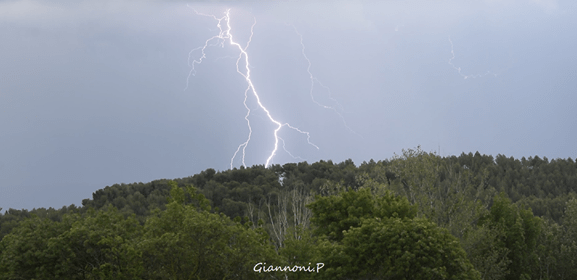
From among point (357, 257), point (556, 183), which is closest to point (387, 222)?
point (357, 257)

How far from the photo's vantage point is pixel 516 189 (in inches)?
2398

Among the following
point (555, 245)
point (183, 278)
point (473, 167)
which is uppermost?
point (473, 167)

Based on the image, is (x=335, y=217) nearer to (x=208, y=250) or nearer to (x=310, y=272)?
(x=310, y=272)

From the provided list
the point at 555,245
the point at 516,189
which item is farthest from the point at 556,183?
the point at 555,245

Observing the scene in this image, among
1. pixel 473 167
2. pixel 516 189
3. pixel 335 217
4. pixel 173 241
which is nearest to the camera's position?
pixel 173 241

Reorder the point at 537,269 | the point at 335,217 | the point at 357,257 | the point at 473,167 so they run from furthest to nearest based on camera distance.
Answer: the point at 473,167 < the point at 537,269 < the point at 335,217 < the point at 357,257

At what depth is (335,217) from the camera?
18.8m

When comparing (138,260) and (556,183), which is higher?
Result: (556,183)

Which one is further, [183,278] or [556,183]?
[556,183]

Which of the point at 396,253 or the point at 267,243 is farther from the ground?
the point at 267,243

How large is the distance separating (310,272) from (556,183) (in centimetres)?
5697

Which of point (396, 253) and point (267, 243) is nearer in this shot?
point (396, 253)

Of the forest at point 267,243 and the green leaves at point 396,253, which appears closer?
the green leaves at point 396,253

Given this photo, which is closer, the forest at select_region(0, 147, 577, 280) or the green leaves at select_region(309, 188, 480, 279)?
the green leaves at select_region(309, 188, 480, 279)
